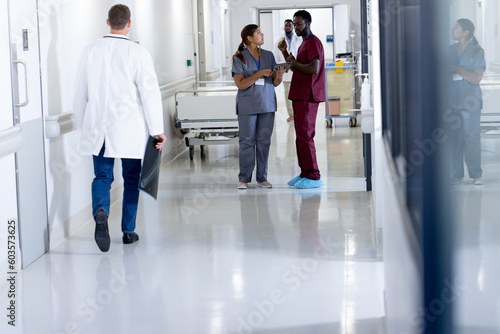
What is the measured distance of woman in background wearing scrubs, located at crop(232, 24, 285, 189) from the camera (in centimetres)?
639

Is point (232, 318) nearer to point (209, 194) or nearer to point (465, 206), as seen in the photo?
point (465, 206)

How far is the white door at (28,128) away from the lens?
4121mm

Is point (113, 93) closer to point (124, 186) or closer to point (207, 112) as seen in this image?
point (124, 186)

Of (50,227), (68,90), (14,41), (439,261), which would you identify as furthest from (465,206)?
(68,90)

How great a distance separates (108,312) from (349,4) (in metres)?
12.3

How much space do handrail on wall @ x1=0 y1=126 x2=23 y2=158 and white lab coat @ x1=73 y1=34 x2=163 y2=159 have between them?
2.06ft

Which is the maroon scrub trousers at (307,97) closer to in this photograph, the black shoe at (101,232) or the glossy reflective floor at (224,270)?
the glossy reflective floor at (224,270)

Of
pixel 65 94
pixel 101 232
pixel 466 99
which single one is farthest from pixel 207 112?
pixel 466 99

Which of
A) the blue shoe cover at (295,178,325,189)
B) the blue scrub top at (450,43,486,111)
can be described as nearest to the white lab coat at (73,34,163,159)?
the blue shoe cover at (295,178,325,189)

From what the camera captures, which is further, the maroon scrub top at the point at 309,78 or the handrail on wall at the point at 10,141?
the maroon scrub top at the point at 309,78

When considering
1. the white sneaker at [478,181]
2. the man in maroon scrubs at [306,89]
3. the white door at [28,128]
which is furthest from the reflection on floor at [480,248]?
the man in maroon scrubs at [306,89]

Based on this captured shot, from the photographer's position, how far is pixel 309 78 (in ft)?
21.0

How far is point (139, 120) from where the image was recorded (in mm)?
4684

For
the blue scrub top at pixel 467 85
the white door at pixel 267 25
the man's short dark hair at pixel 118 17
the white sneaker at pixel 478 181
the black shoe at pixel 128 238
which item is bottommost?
the black shoe at pixel 128 238
